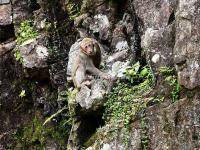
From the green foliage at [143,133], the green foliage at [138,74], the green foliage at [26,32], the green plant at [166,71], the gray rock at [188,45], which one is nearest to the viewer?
the gray rock at [188,45]

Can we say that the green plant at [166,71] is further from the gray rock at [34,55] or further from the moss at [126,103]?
the gray rock at [34,55]

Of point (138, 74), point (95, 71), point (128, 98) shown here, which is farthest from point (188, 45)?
point (95, 71)

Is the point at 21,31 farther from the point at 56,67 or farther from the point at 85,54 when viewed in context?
the point at 85,54

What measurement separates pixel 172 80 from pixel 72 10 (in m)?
4.49

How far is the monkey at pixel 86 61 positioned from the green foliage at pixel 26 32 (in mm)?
2905

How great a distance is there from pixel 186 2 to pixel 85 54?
8.21 feet

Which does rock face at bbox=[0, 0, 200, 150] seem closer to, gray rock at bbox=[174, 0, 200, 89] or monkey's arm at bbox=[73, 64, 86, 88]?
gray rock at bbox=[174, 0, 200, 89]

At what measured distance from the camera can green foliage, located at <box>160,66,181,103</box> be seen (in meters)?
8.31

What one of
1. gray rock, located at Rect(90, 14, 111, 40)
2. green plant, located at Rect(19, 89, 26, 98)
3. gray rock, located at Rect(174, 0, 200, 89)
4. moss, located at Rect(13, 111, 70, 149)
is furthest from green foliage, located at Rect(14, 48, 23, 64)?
gray rock, located at Rect(174, 0, 200, 89)

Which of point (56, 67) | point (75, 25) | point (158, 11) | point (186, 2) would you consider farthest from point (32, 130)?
point (186, 2)

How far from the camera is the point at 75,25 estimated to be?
39.0 feet

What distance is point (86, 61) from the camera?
1027 cm

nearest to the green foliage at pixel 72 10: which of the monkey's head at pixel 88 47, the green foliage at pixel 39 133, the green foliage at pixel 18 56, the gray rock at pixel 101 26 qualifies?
the gray rock at pixel 101 26

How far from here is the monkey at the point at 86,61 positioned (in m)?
10.2
